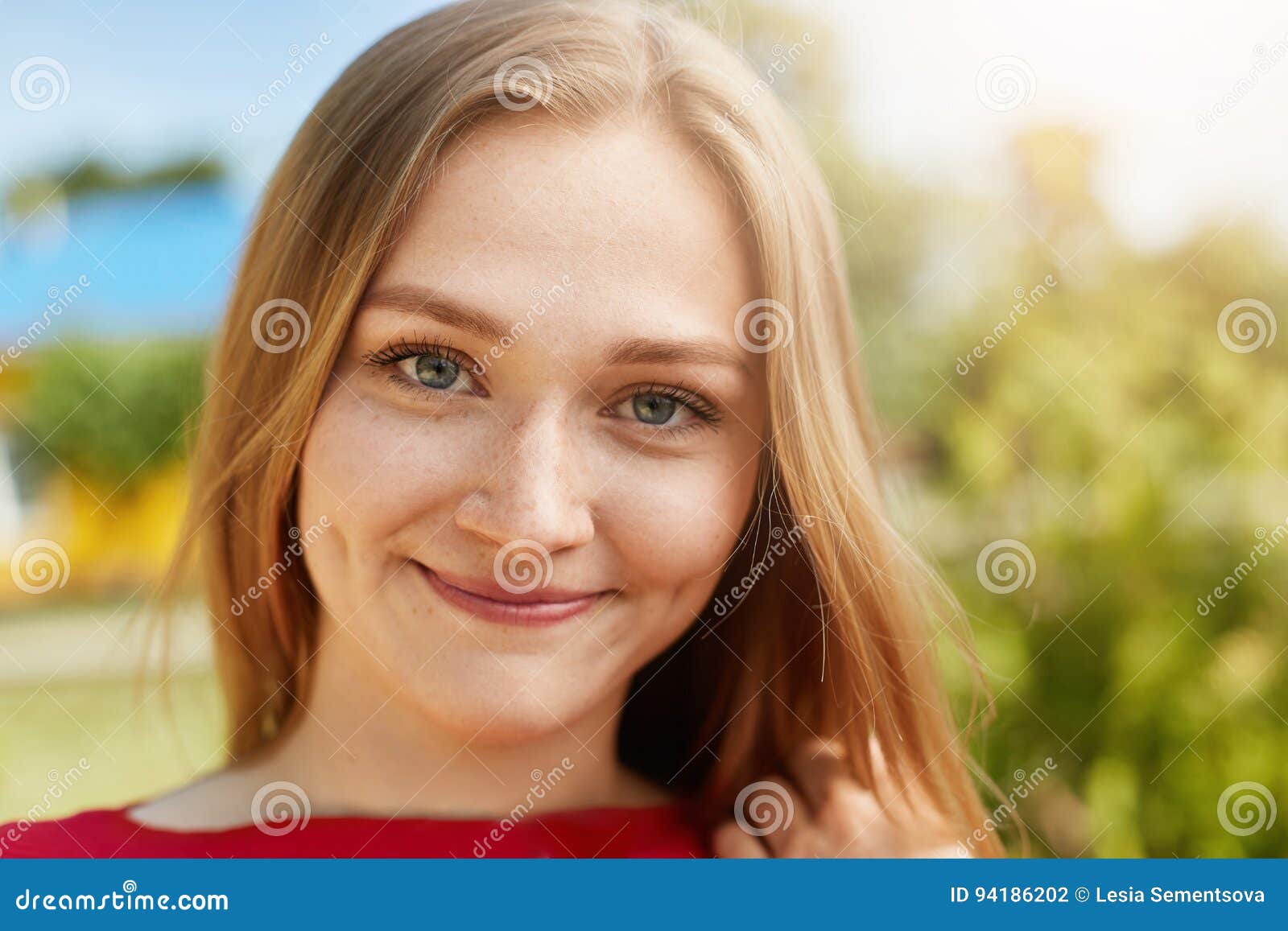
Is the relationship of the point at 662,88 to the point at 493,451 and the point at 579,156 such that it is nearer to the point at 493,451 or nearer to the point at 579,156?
the point at 579,156

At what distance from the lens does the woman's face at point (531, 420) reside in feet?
4.84

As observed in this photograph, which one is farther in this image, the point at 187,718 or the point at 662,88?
the point at 187,718

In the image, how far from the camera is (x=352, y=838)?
5.46 feet

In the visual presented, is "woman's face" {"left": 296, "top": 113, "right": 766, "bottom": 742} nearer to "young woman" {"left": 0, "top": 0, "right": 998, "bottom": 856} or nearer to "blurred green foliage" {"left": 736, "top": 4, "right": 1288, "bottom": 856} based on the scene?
"young woman" {"left": 0, "top": 0, "right": 998, "bottom": 856}

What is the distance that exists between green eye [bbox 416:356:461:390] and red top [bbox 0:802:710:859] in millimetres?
726

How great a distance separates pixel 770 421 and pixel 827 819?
0.72m

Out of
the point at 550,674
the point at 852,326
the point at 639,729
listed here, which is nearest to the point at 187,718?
the point at 639,729

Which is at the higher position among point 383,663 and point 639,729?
point 383,663

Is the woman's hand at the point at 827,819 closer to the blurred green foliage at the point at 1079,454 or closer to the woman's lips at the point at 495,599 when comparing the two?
the woman's lips at the point at 495,599

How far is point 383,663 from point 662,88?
1.01 m

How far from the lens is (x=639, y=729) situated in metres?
1.98

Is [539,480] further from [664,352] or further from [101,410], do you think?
[101,410]

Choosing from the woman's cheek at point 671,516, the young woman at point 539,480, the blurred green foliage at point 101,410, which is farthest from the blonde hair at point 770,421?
the blurred green foliage at point 101,410

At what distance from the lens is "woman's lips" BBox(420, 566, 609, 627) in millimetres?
1545
